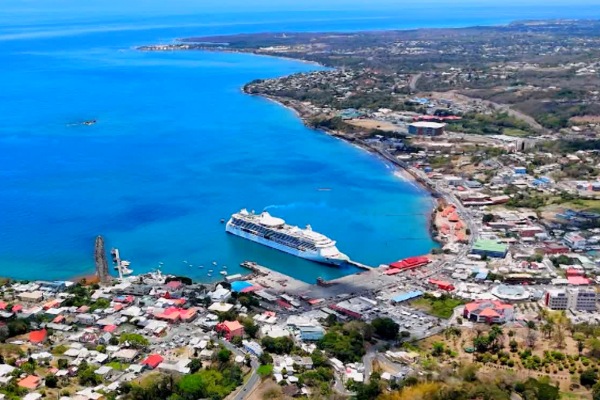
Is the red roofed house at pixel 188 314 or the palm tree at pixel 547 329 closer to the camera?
the palm tree at pixel 547 329

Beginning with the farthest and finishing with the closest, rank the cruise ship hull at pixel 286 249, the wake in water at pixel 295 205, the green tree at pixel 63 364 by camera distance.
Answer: the wake in water at pixel 295 205, the cruise ship hull at pixel 286 249, the green tree at pixel 63 364

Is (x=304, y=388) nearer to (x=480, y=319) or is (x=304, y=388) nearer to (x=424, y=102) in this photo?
(x=480, y=319)

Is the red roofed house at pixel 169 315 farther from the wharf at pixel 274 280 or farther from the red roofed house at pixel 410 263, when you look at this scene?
the red roofed house at pixel 410 263

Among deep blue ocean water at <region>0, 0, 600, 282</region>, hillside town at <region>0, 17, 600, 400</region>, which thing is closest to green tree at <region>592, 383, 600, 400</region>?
hillside town at <region>0, 17, 600, 400</region>

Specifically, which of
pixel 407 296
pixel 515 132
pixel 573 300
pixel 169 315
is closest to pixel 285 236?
pixel 407 296

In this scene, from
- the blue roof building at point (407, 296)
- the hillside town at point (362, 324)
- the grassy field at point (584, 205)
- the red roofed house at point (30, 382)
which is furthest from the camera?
the grassy field at point (584, 205)

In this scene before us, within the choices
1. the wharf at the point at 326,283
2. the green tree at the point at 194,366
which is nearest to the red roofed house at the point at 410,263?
the wharf at the point at 326,283

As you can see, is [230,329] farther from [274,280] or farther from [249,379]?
[274,280]

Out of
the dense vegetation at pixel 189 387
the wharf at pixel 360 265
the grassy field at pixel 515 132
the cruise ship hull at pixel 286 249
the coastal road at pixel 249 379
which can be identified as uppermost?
the grassy field at pixel 515 132

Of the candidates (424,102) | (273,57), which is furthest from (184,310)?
(273,57)
